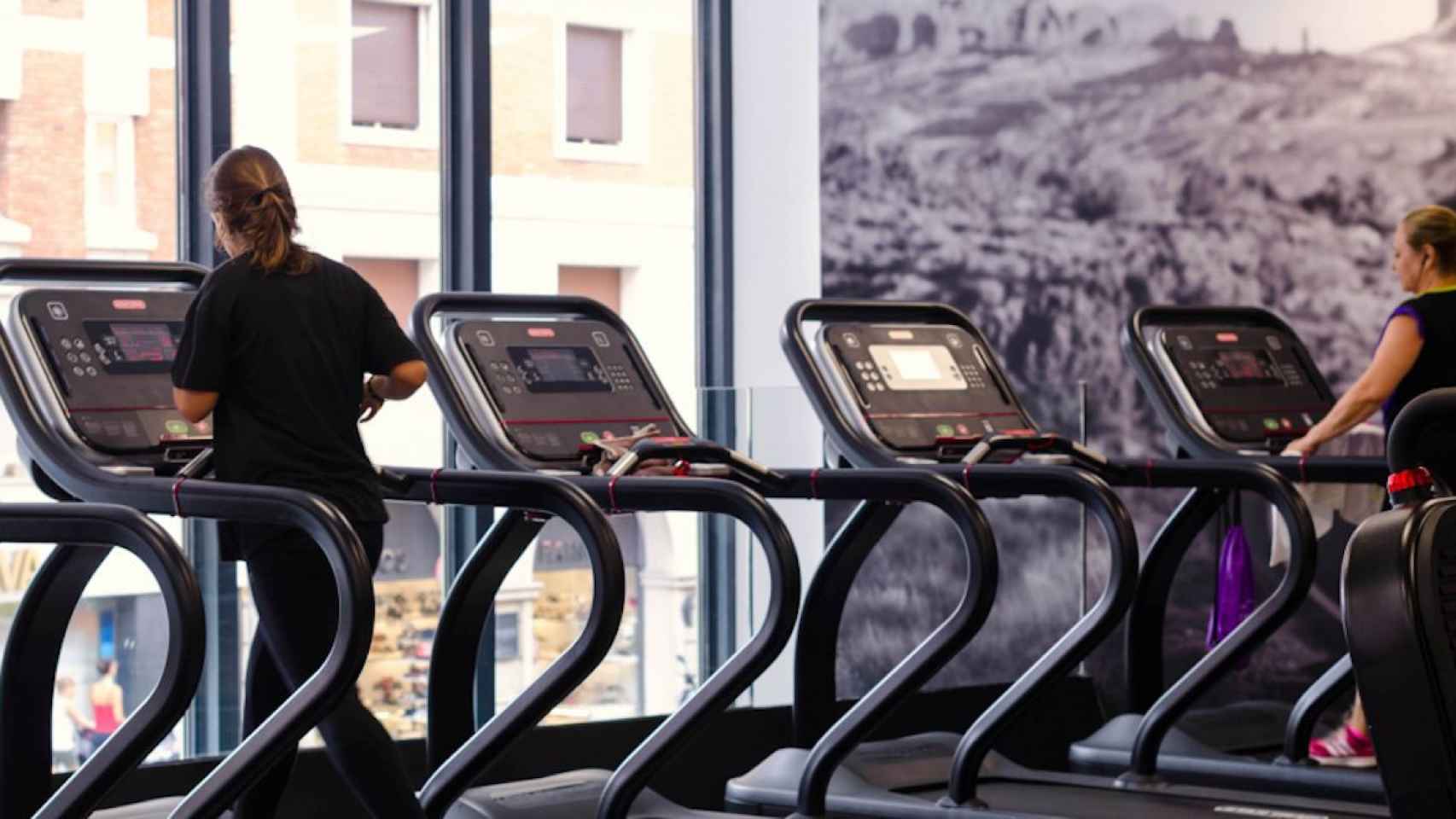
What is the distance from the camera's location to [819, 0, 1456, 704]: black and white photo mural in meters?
6.54

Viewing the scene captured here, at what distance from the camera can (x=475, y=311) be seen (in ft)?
15.0

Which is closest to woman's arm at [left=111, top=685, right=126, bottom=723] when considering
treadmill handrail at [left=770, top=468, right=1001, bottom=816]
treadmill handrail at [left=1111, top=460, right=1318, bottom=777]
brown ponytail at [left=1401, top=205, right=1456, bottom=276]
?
treadmill handrail at [left=770, top=468, right=1001, bottom=816]

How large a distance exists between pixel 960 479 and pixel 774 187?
3506mm

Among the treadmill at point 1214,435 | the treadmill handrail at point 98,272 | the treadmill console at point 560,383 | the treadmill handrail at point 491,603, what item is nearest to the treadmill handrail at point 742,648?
the treadmill handrail at point 491,603

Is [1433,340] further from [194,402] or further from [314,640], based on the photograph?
[194,402]

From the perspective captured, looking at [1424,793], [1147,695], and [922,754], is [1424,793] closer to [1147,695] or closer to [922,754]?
[922,754]

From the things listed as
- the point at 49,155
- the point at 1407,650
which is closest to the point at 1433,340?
the point at 1407,650

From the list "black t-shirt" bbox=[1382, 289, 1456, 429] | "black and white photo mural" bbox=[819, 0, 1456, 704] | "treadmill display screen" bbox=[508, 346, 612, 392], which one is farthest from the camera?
"black and white photo mural" bbox=[819, 0, 1456, 704]

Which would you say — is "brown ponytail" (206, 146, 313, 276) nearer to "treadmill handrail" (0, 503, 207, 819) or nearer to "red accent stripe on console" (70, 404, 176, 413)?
"red accent stripe on console" (70, 404, 176, 413)

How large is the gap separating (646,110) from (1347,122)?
2583 millimetres

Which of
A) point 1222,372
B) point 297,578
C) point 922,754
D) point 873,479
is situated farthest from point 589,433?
point 1222,372

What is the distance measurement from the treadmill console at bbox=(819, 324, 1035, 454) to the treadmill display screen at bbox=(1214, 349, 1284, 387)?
30.3 inches

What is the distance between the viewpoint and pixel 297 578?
351 cm

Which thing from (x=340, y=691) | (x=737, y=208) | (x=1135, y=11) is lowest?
(x=340, y=691)
